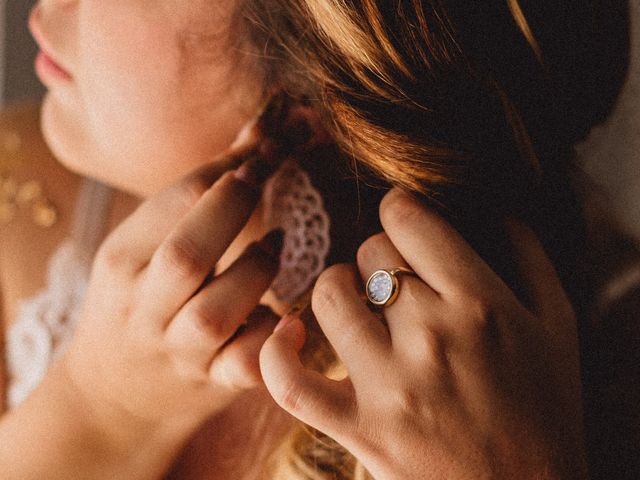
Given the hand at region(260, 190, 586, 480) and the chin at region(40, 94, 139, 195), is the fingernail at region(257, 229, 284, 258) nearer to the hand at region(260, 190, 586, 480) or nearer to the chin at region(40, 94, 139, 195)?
the hand at region(260, 190, 586, 480)

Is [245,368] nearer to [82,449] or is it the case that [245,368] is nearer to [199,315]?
[199,315]

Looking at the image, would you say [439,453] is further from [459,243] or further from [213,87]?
[213,87]

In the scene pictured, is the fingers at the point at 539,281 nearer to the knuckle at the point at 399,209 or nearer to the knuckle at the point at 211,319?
the knuckle at the point at 399,209

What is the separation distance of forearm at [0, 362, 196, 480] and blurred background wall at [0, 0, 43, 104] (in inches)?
34.0

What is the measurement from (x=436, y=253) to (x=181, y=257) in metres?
0.23

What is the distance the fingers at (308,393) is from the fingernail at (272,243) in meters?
0.15

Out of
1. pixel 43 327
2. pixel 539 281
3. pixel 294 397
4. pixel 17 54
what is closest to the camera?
pixel 294 397

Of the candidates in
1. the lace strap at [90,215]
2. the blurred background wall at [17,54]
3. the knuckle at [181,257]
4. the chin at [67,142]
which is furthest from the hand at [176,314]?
the blurred background wall at [17,54]

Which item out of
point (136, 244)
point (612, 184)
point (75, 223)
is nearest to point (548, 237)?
point (612, 184)

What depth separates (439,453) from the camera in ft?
1.52

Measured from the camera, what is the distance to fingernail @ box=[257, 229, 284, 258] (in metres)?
0.61

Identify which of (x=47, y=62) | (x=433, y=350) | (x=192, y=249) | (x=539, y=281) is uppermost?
(x=47, y=62)

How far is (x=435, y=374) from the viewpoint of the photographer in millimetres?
472

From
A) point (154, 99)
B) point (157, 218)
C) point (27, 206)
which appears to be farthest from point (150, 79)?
point (27, 206)
